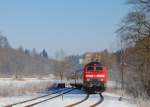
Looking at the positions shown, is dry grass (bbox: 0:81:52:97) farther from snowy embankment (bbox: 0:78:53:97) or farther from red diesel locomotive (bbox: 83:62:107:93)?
red diesel locomotive (bbox: 83:62:107:93)

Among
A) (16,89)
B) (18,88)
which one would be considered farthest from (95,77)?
(18,88)

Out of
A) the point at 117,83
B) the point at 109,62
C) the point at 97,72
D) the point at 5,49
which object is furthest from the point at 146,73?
the point at 5,49

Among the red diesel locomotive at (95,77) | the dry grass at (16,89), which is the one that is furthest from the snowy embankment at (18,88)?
the red diesel locomotive at (95,77)

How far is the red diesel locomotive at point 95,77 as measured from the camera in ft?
150

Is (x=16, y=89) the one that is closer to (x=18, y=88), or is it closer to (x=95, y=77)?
(x=18, y=88)

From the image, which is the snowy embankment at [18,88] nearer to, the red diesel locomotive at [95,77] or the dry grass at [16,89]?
the dry grass at [16,89]

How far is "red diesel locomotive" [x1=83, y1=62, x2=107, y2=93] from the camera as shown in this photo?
45656mm

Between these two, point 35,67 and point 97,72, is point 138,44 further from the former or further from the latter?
point 35,67

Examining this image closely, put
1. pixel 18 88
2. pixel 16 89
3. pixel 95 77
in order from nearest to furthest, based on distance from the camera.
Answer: pixel 95 77 → pixel 16 89 → pixel 18 88

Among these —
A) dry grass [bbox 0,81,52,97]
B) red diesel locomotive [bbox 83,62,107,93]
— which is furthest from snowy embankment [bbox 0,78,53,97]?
red diesel locomotive [bbox 83,62,107,93]

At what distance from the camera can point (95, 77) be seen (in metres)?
46.0

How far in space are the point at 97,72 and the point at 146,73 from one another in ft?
18.8

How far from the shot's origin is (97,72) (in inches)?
1817

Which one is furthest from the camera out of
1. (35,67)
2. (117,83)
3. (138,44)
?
(35,67)
